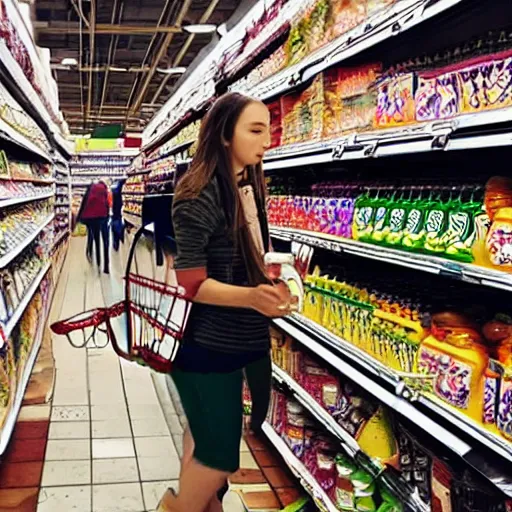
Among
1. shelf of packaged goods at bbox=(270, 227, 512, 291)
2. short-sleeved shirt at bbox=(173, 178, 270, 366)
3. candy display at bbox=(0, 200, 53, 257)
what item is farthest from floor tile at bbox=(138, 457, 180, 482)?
short-sleeved shirt at bbox=(173, 178, 270, 366)

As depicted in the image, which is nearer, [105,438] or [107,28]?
[105,438]

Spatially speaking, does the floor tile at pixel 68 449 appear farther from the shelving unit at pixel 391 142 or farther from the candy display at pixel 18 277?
the shelving unit at pixel 391 142

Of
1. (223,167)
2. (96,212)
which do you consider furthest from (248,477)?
(223,167)

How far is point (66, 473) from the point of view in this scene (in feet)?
10.2

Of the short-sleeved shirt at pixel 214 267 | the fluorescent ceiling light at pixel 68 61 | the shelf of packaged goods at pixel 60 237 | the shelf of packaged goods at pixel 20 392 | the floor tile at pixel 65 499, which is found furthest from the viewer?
the fluorescent ceiling light at pixel 68 61

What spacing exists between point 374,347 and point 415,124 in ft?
2.26

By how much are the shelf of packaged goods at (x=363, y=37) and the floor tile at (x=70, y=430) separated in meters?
1.84

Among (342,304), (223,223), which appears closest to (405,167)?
(342,304)

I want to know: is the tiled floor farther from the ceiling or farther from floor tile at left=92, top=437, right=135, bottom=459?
the ceiling

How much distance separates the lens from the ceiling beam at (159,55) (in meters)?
8.46

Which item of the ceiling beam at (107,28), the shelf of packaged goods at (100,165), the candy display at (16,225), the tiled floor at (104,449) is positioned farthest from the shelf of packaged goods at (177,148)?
the ceiling beam at (107,28)

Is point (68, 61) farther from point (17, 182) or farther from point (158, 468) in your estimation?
point (158, 468)

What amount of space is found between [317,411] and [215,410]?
734 millimetres

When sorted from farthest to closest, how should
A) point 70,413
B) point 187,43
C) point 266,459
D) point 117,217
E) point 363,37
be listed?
point 187,43, point 70,413, point 266,459, point 117,217, point 363,37
